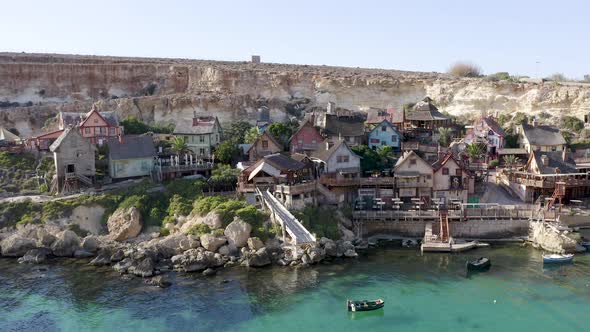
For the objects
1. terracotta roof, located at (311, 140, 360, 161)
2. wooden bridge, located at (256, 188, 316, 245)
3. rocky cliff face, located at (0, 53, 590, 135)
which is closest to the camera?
wooden bridge, located at (256, 188, 316, 245)

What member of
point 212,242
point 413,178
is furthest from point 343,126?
point 212,242

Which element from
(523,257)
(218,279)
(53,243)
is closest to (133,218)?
(53,243)

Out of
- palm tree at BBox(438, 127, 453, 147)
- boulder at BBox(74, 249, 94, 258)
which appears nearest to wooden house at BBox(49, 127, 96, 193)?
boulder at BBox(74, 249, 94, 258)

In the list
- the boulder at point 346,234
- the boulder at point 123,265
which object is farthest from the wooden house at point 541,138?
the boulder at point 123,265

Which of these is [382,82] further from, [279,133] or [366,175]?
[366,175]

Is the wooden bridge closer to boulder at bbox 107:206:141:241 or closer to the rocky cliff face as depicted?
boulder at bbox 107:206:141:241


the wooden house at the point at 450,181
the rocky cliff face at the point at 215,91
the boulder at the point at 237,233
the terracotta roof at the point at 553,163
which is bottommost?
the boulder at the point at 237,233

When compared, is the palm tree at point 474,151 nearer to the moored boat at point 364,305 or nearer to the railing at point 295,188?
the railing at point 295,188
